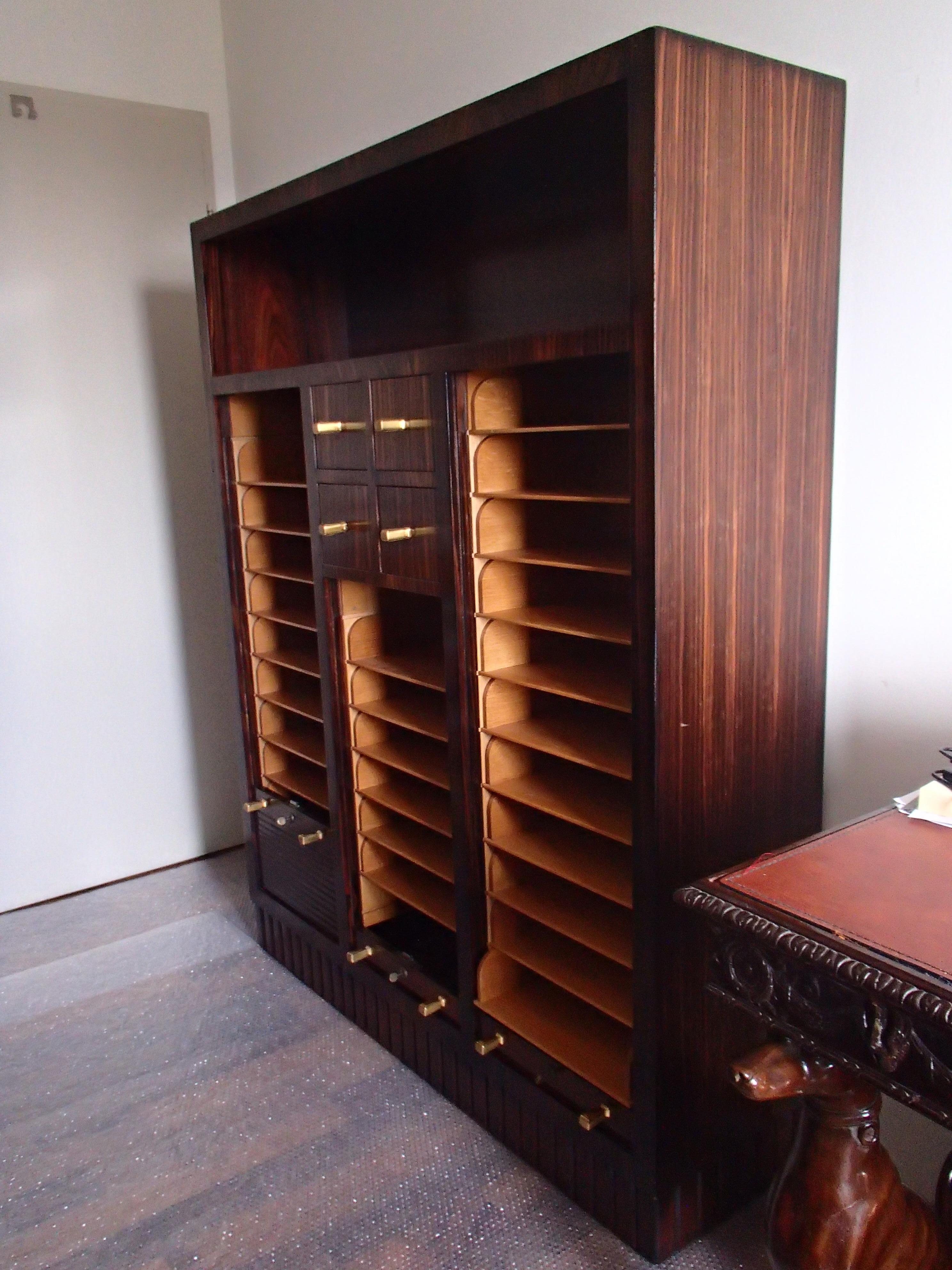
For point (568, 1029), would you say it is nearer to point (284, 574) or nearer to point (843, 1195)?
point (843, 1195)

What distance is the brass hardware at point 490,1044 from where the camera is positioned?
1553 millimetres

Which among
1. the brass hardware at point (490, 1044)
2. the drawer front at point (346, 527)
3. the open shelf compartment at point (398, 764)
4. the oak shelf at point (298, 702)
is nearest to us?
the brass hardware at point (490, 1044)

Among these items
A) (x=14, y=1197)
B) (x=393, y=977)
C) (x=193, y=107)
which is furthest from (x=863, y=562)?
(x=193, y=107)

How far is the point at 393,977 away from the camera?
1.79 m

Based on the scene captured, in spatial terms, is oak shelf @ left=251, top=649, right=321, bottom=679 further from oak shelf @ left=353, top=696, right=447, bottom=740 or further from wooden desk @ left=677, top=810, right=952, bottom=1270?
wooden desk @ left=677, top=810, right=952, bottom=1270

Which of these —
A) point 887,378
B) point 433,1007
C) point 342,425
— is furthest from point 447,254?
point 433,1007

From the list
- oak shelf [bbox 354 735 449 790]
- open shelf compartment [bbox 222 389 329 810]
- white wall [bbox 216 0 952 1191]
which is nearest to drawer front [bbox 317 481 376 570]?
open shelf compartment [bbox 222 389 329 810]

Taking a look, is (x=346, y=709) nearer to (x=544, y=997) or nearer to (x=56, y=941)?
(x=544, y=997)

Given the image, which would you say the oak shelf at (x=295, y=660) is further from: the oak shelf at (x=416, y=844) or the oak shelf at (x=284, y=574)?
the oak shelf at (x=416, y=844)

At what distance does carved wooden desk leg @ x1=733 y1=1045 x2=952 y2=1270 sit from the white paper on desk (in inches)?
11.2

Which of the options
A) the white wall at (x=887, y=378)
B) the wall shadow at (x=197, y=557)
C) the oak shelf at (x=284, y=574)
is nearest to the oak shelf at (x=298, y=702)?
the oak shelf at (x=284, y=574)

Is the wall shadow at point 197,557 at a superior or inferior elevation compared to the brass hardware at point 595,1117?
superior

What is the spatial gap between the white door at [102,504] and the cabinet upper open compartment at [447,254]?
627 mm

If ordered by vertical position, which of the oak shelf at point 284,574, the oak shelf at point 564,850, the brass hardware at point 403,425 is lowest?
the oak shelf at point 564,850
